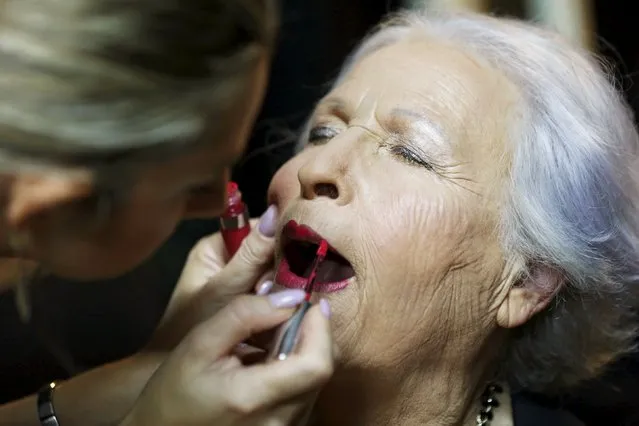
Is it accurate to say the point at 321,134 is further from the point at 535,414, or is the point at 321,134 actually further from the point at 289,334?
the point at 535,414

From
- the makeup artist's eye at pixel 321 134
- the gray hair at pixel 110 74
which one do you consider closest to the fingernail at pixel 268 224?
the makeup artist's eye at pixel 321 134

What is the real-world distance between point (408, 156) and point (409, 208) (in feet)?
0.29

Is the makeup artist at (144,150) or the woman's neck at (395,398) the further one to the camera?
the woman's neck at (395,398)

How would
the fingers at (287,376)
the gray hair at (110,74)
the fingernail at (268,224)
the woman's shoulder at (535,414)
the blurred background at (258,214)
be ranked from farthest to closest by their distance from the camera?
the blurred background at (258,214)
the woman's shoulder at (535,414)
the fingernail at (268,224)
the fingers at (287,376)
the gray hair at (110,74)

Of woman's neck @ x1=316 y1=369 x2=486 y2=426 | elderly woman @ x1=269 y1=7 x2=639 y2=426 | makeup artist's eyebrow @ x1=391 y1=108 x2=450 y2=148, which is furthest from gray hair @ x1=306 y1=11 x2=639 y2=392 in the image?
woman's neck @ x1=316 y1=369 x2=486 y2=426

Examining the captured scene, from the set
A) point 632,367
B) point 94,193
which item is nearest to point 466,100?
point 94,193

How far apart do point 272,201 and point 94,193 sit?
1.86 ft

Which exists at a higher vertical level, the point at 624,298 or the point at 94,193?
the point at 94,193

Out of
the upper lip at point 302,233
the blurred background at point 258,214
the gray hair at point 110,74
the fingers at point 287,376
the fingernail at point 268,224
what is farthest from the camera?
the blurred background at point 258,214

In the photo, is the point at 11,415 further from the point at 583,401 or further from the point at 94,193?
the point at 583,401

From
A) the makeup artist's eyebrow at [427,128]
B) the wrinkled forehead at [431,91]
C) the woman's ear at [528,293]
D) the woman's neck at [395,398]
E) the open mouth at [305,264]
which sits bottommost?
the woman's neck at [395,398]

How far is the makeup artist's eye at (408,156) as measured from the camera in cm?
118

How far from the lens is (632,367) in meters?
1.68

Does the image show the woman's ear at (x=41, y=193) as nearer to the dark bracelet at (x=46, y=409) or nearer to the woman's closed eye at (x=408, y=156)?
the woman's closed eye at (x=408, y=156)
